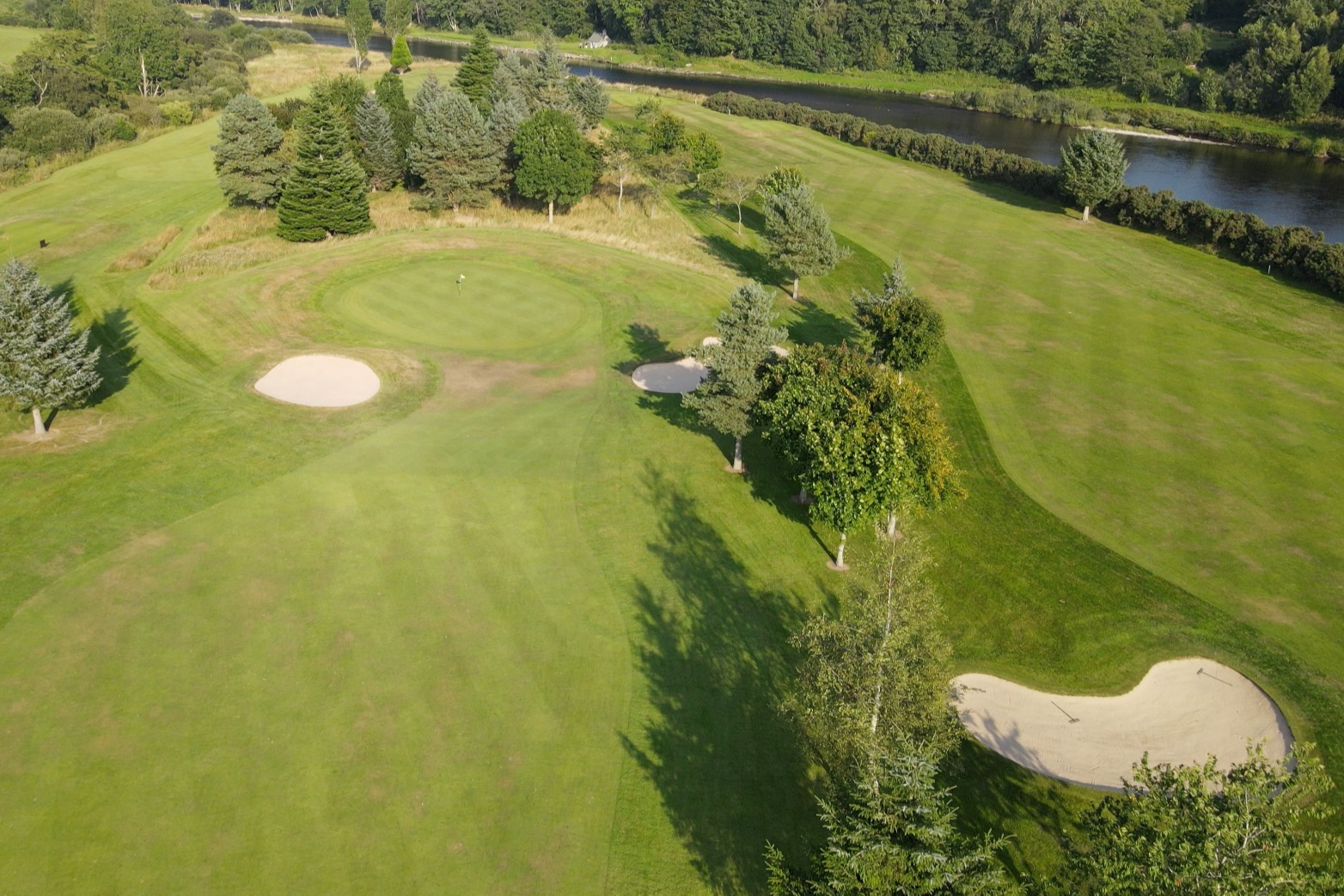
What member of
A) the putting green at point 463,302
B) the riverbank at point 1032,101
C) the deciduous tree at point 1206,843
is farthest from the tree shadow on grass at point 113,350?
the riverbank at point 1032,101

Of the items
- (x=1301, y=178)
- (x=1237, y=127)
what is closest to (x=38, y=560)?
(x=1301, y=178)

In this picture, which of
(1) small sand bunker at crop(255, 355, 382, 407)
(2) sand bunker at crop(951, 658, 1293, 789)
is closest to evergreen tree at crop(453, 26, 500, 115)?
(1) small sand bunker at crop(255, 355, 382, 407)

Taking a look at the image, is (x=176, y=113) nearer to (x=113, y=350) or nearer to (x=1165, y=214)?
(x=113, y=350)

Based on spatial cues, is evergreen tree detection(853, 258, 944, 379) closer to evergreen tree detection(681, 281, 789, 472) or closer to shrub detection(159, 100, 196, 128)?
evergreen tree detection(681, 281, 789, 472)

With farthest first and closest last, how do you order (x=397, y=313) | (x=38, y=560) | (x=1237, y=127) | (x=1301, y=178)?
(x=1237, y=127), (x=1301, y=178), (x=397, y=313), (x=38, y=560)

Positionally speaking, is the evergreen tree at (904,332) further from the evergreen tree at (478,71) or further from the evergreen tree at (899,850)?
the evergreen tree at (478,71)

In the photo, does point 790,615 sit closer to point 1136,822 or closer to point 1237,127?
point 1136,822

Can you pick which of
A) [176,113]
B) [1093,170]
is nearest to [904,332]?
[1093,170]

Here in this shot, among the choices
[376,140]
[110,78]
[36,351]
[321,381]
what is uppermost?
[110,78]
